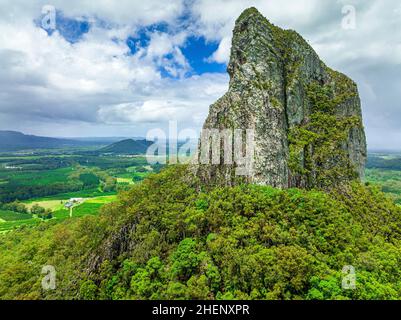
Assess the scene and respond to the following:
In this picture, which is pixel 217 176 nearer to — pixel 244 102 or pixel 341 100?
pixel 244 102

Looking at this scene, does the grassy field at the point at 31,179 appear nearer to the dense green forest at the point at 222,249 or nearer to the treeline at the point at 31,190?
the treeline at the point at 31,190

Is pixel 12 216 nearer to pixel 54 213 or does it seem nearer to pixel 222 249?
pixel 54 213

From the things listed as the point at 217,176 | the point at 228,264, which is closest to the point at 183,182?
the point at 217,176

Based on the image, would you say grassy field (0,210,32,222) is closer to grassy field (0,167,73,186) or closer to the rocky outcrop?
grassy field (0,167,73,186)

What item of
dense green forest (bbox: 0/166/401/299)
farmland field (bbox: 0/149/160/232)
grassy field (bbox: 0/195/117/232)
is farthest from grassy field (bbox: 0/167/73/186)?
dense green forest (bbox: 0/166/401/299)

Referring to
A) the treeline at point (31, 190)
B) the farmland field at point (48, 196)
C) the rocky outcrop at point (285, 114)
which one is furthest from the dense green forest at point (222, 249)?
the treeline at point (31, 190)

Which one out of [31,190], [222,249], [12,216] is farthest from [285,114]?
[31,190]
